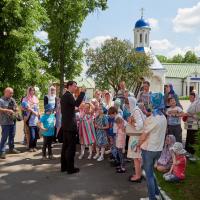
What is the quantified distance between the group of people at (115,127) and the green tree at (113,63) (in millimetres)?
25966

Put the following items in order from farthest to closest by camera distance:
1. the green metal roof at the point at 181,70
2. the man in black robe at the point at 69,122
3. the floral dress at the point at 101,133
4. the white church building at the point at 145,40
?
the green metal roof at the point at 181,70 < the white church building at the point at 145,40 < the floral dress at the point at 101,133 < the man in black robe at the point at 69,122

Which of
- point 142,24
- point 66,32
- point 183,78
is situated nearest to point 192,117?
point 66,32

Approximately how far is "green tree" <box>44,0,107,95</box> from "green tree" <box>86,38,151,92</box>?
194 inches

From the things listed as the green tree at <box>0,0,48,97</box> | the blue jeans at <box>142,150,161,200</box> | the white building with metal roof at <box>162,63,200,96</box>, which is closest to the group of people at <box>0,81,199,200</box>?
the blue jeans at <box>142,150,161,200</box>

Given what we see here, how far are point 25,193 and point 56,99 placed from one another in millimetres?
4350

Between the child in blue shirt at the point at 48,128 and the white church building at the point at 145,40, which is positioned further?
the white church building at the point at 145,40

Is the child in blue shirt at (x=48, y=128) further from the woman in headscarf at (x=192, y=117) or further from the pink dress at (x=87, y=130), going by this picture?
the woman in headscarf at (x=192, y=117)

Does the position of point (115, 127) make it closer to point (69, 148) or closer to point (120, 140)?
point (120, 140)

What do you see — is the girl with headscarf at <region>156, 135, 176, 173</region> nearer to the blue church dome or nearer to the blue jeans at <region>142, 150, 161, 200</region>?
the blue jeans at <region>142, 150, 161, 200</region>

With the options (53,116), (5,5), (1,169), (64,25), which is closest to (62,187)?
(1,169)

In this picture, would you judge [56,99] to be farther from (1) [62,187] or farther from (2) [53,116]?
(1) [62,187]

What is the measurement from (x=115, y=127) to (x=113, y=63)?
94.4 ft

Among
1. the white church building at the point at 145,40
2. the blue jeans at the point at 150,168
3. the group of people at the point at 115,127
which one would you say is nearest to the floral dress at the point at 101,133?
the group of people at the point at 115,127

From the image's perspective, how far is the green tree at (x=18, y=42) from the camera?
831 inches
